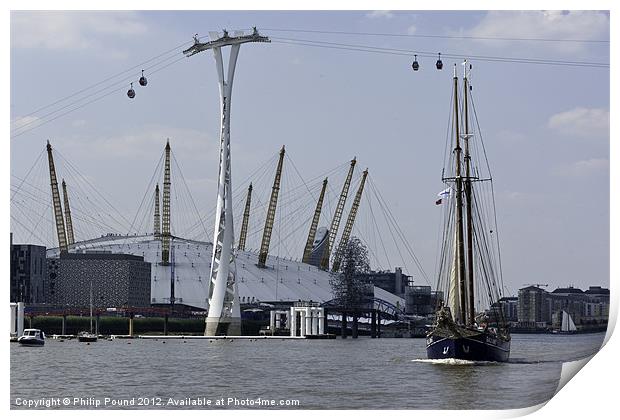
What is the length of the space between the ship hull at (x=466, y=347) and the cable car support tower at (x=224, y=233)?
54.9 ft

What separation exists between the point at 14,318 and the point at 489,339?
98.5 feet

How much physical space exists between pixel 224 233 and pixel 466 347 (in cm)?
2524

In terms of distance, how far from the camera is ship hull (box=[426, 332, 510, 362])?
44625 millimetres

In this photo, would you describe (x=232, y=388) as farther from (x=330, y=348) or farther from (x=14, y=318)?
(x=14, y=318)

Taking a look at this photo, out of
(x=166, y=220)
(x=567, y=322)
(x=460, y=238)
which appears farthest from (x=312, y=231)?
(x=460, y=238)

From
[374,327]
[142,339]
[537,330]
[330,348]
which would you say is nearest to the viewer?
[330,348]

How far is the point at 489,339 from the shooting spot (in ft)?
149

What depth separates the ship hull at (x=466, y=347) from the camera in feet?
146

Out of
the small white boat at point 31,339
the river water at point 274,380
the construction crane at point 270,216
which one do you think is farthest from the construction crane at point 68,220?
the river water at point 274,380

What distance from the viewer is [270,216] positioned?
104375mm

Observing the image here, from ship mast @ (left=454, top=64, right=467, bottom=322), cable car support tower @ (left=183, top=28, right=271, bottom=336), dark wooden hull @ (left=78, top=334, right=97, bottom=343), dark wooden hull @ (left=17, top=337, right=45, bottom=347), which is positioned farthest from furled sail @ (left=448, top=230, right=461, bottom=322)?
dark wooden hull @ (left=78, top=334, right=97, bottom=343)

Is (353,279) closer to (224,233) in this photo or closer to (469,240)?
(224,233)

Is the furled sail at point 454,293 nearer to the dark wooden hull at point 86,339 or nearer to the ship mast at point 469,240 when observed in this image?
the ship mast at point 469,240
